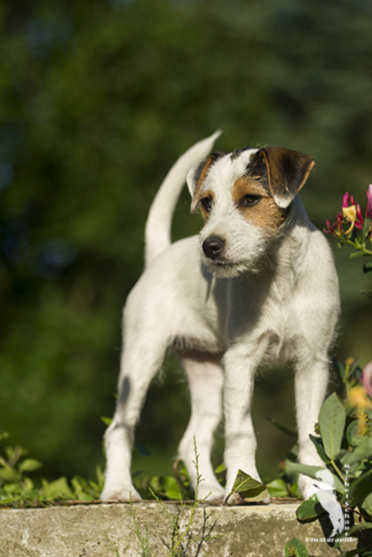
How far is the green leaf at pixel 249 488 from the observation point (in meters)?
3.78

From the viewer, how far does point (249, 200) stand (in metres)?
4.54

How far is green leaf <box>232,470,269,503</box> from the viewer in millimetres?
3779

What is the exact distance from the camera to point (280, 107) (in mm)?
27156

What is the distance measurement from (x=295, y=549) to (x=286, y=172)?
227 cm

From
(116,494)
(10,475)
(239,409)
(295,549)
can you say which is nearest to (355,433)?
(295,549)

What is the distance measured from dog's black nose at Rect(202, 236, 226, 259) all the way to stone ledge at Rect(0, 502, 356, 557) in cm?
147

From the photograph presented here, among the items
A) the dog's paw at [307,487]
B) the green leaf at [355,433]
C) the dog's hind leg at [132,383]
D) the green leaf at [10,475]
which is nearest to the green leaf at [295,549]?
the green leaf at [355,433]

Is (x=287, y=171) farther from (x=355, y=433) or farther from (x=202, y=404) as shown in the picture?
(x=202, y=404)

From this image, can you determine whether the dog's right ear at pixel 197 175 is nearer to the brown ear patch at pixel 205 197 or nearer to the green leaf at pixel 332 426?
the brown ear patch at pixel 205 197

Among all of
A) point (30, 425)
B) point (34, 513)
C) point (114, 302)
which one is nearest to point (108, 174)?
point (114, 302)

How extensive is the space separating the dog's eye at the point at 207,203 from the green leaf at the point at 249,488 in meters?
1.80

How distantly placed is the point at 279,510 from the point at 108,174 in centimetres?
1915

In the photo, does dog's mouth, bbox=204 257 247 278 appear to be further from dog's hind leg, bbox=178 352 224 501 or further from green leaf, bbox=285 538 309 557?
dog's hind leg, bbox=178 352 224 501

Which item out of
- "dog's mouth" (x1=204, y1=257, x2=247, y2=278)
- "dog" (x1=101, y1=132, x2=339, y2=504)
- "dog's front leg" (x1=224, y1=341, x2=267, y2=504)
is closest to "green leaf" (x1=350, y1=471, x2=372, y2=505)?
"dog" (x1=101, y1=132, x2=339, y2=504)
